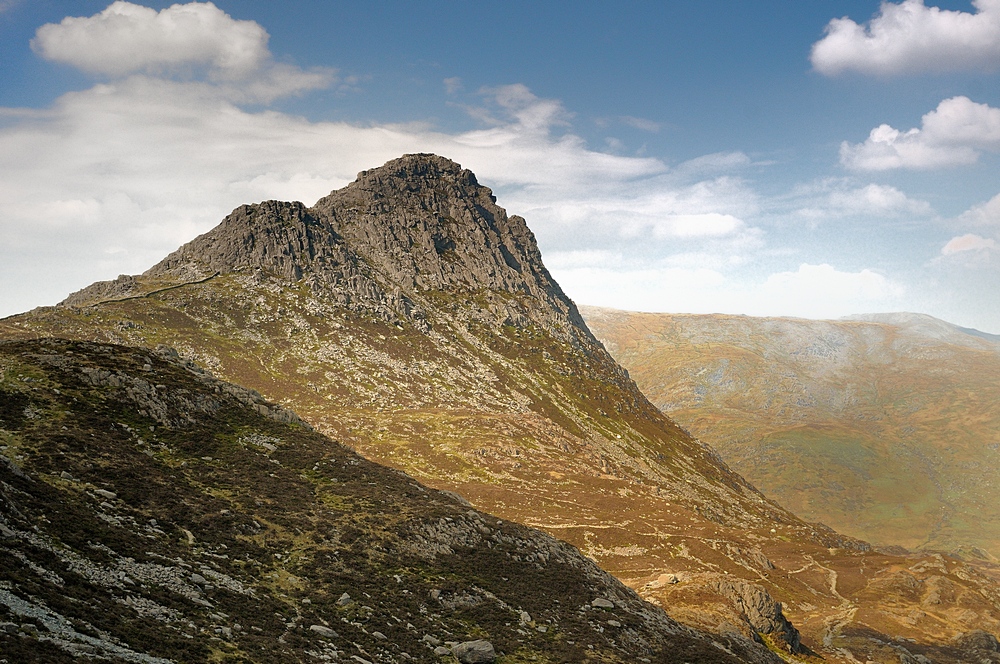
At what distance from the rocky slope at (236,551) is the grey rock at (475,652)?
16cm

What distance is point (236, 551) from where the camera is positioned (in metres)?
40.1

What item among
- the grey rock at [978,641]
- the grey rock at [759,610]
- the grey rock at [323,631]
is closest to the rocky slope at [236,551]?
the grey rock at [323,631]

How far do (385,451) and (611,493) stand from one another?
67532mm

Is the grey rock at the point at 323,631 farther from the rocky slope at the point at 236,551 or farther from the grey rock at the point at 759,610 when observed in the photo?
the grey rock at the point at 759,610

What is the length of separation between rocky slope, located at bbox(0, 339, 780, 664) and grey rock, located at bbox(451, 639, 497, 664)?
0.16 metres

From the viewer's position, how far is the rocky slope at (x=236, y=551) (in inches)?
1107

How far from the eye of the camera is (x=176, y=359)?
75.6m

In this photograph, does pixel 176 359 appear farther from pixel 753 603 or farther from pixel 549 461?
pixel 549 461

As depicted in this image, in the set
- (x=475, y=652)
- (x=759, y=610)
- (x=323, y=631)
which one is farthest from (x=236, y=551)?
(x=759, y=610)

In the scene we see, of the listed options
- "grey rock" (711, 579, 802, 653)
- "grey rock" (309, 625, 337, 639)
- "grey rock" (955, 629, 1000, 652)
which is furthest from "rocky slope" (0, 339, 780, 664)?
"grey rock" (955, 629, 1000, 652)

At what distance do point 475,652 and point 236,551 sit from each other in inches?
698

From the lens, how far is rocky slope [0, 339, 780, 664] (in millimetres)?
28125

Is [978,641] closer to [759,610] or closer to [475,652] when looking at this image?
[759,610]

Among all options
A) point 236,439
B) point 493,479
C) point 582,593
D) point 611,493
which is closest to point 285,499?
point 236,439
